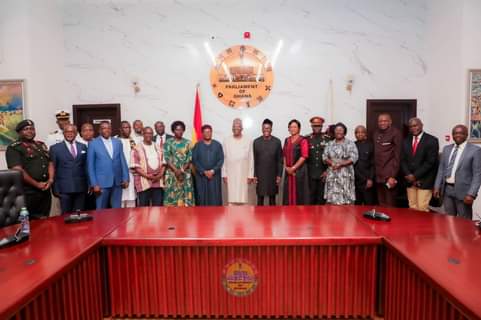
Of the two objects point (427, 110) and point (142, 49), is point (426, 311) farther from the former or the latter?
point (142, 49)

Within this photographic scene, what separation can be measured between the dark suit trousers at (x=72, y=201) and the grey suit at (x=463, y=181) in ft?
14.4

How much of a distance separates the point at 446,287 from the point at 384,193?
3.14 m

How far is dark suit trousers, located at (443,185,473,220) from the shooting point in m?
3.26

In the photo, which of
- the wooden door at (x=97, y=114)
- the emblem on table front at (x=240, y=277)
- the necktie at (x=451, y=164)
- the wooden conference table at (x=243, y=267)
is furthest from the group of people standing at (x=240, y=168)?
the emblem on table front at (x=240, y=277)

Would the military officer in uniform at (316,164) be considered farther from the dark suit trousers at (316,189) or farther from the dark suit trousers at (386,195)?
the dark suit trousers at (386,195)

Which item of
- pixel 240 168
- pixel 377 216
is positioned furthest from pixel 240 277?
pixel 240 168

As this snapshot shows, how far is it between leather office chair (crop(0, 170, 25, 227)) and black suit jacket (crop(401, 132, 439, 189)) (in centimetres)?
418

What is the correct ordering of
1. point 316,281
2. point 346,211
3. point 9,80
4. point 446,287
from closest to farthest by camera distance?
point 446,287
point 316,281
point 346,211
point 9,80

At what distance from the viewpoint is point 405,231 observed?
76.6 inches

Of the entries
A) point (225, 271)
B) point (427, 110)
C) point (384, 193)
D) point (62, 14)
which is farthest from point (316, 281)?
point (62, 14)

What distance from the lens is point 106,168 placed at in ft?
12.4

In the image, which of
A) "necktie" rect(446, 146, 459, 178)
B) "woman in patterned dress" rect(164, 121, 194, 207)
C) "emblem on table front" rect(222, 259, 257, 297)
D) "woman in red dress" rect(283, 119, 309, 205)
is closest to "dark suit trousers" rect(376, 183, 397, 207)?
"necktie" rect(446, 146, 459, 178)

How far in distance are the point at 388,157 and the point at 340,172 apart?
2.31 feet

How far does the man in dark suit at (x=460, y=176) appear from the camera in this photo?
3.17m
